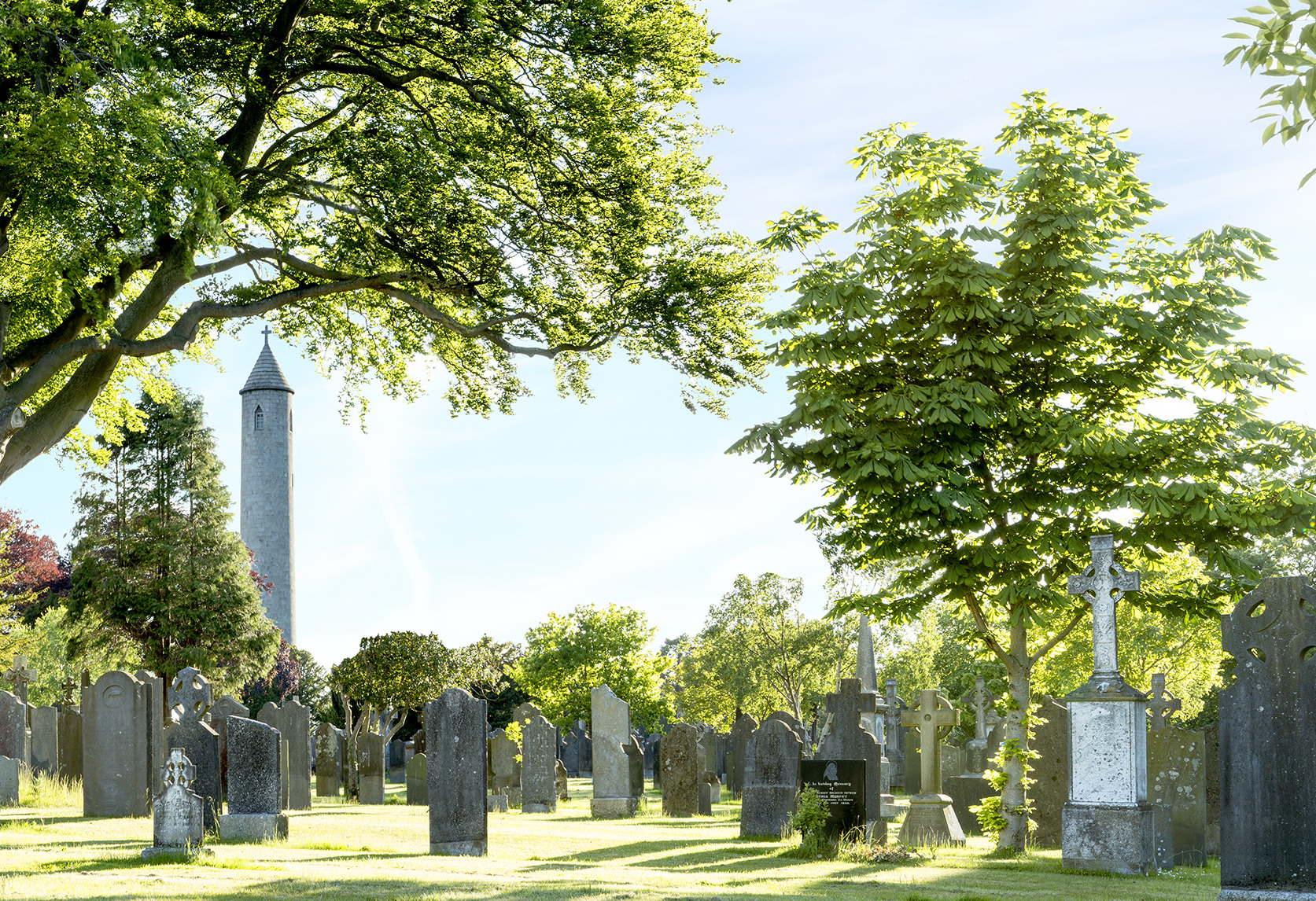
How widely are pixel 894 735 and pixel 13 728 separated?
17.1 meters

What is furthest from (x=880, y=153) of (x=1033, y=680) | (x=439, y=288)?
(x=1033, y=680)

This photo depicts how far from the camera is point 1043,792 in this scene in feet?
52.0

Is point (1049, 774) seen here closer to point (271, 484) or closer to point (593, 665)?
point (593, 665)

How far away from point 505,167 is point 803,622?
25181mm

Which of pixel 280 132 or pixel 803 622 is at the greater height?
pixel 280 132

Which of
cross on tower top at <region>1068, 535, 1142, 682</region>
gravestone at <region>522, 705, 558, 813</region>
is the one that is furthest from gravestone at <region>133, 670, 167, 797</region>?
cross on tower top at <region>1068, 535, 1142, 682</region>

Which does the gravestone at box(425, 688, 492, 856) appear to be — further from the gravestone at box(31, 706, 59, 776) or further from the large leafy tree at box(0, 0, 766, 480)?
the gravestone at box(31, 706, 59, 776)

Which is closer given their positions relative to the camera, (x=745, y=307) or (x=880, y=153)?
(x=880, y=153)

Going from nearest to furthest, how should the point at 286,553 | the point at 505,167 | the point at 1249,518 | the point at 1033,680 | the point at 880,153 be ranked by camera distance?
the point at 1249,518, the point at 880,153, the point at 505,167, the point at 1033,680, the point at 286,553

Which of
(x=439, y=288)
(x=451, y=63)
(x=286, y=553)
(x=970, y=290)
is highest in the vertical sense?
(x=451, y=63)

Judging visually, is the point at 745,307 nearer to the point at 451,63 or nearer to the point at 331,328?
the point at 451,63

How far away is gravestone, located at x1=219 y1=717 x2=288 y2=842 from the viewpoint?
44.4 ft

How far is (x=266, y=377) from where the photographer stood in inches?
2291

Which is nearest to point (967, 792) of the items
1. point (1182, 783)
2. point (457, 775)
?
point (1182, 783)
